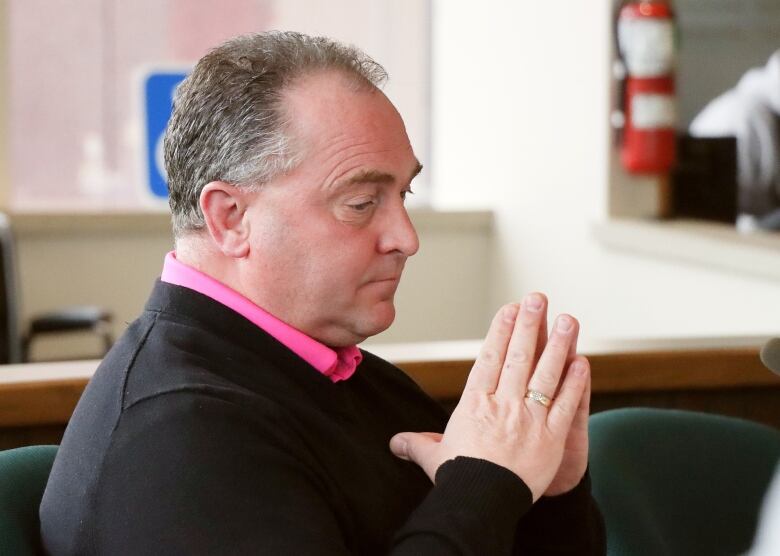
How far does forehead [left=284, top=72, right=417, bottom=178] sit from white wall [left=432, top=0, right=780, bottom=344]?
240 cm

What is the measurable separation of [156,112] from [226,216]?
3.69 meters

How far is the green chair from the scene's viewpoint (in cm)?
123

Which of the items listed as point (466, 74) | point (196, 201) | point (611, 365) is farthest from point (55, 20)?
point (196, 201)

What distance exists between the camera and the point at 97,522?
3.62 feet

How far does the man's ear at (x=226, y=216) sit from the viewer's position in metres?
1.27

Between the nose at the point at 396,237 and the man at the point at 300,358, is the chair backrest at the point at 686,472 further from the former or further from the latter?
the nose at the point at 396,237

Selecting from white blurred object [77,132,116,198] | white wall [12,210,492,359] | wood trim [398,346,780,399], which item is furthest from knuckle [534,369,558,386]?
white blurred object [77,132,116,198]

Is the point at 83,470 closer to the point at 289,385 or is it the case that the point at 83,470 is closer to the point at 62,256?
the point at 289,385

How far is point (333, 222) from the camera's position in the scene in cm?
127

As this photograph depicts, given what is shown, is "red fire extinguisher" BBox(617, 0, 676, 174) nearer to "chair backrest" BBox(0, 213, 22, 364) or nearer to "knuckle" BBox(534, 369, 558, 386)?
"chair backrest" BBox(0, 213, 22, 364)

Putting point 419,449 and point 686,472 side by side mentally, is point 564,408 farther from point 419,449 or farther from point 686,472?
point 686,472

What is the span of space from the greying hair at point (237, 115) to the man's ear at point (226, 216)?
0.01 meters

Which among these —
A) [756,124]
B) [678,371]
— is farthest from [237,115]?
[756,124]

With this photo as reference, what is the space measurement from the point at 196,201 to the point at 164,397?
26 cm
